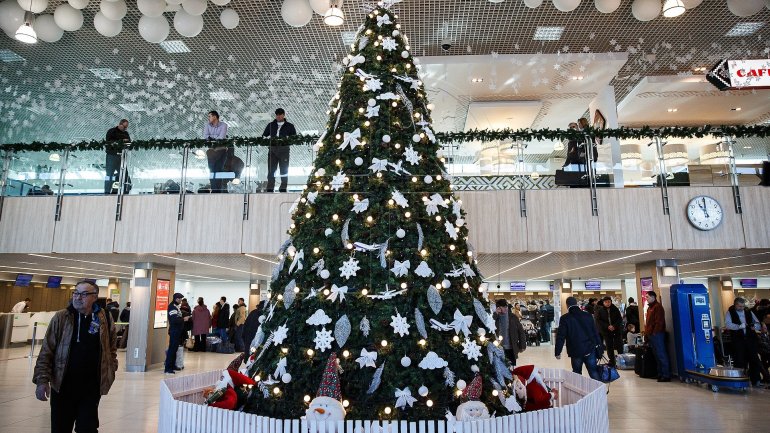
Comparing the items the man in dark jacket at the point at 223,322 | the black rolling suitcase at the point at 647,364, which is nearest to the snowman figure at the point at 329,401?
the black rolling suitcase at the point at 647,364

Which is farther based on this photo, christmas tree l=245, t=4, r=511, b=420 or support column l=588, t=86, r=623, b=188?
support column l=588, t=86, r=623, b=188

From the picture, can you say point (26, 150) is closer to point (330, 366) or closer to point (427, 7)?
point (427, 7)

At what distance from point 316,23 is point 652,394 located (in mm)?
8985

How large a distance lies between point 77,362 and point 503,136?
7105 mm

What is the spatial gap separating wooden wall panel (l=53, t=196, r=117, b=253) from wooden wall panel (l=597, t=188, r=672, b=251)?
843 centimetres

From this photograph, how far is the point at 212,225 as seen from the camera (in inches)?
344

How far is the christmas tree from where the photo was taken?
3.18m

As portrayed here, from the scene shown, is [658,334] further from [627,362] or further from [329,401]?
[329,401]

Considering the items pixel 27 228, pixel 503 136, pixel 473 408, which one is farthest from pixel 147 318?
pixel 473 408

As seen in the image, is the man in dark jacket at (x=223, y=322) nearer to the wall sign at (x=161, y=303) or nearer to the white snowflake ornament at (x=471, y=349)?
the wall sign at (x=161, y=303)

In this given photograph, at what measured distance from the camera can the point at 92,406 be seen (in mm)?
3826

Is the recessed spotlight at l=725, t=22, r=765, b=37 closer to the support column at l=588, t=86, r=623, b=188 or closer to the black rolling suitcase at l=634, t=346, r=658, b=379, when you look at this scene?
the support column at l=588, t=86, r=623, b=188

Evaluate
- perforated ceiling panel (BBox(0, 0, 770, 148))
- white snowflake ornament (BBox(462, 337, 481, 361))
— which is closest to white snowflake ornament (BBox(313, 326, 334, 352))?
white snowflake ornament (BBox(462, 337, 481, 361))

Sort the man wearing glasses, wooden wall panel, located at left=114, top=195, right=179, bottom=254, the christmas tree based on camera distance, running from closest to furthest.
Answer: the christmas tree, the man wearing glasses, wooden wall panel, located at left=114, top=195, right=179, bottom=254
